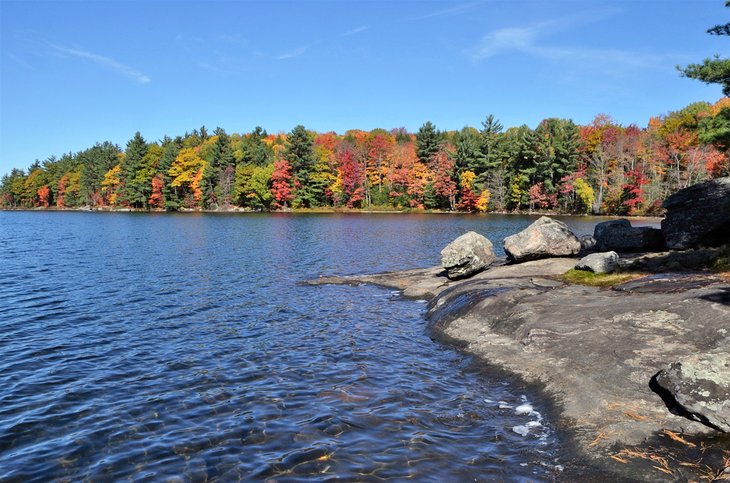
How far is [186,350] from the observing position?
14609 mm

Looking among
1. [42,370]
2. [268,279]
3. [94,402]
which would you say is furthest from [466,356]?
[268,279]

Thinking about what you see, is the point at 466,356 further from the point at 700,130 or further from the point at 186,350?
the point at 700,130

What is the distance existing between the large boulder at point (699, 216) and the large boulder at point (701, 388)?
14.2 metres

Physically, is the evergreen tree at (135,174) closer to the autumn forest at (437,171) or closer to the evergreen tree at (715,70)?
the autumn forest at (437,171)

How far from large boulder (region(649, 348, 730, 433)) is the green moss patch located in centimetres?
784

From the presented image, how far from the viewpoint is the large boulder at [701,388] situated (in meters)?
8.23

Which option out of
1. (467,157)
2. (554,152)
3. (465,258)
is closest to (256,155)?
(467,157)

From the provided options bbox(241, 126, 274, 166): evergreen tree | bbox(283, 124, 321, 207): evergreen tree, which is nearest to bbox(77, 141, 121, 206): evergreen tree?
bbox(241, 126, 274, 166): evergreen tree

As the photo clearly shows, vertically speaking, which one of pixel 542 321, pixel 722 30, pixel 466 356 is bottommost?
pixel 466 356

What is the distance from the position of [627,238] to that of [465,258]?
8218mm

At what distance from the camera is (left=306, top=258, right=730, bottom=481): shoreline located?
25.7 ft

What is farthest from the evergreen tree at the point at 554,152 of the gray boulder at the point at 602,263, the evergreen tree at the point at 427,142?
the gray boulder at the point at 602,263

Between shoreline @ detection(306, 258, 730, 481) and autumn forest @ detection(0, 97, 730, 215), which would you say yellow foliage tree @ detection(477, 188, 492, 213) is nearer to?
autumn forest @ detection(0, 97, 730, 215)

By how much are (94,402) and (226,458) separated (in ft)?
14.6
